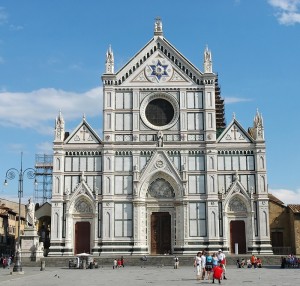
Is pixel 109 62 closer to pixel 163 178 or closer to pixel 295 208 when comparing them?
pixel 163 178

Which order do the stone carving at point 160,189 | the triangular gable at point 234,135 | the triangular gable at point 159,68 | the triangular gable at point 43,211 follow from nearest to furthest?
the stone carving at point 160,189 < the triangular gable at point 234,135 < the triangular gable at point 159,68 < the triangular gable at point 43,211

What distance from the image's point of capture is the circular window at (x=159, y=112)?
2060 inches

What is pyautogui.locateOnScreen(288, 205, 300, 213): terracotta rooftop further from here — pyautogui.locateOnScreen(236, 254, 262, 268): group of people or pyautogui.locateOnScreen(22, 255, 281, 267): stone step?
pyautogui.locateOnScreen(236, 254, 262, 268): group of people

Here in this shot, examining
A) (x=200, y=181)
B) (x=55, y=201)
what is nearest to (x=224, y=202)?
(x=200, y=181)

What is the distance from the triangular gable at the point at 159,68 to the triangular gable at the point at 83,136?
18.8 feet

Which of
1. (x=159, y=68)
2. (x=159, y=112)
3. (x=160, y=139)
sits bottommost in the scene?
(x=160, y=139)

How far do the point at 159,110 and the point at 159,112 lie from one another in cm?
22

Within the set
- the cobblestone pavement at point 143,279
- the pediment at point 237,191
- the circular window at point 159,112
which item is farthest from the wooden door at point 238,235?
the cobblestone pavement at point 143,279

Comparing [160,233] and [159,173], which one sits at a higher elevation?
[159,173]

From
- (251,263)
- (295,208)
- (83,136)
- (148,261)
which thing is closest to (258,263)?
(251,263)

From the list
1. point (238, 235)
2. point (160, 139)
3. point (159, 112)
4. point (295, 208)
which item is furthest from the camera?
point (295, 208)

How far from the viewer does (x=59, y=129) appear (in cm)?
5153

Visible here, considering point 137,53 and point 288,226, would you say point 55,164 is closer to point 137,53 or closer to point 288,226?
point 137,53

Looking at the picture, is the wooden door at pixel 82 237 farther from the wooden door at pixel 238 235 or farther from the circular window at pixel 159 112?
the wooden door at pixel 238 235
